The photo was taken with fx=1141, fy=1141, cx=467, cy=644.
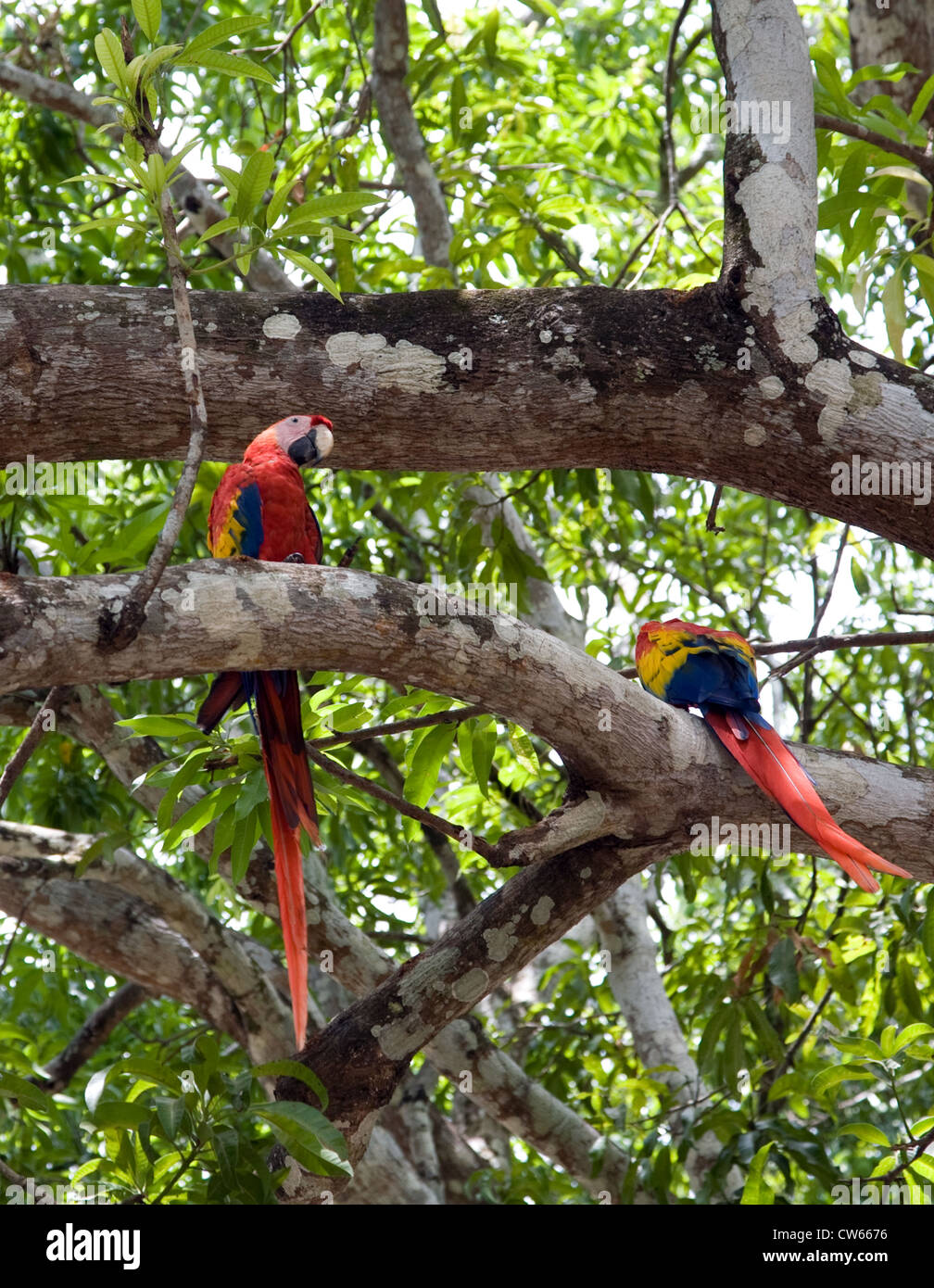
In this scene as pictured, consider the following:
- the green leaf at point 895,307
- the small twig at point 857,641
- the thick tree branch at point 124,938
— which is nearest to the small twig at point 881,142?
the green leaf at point 895,307

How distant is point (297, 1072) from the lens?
2.12 m

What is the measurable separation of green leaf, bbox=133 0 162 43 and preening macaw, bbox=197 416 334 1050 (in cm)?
68

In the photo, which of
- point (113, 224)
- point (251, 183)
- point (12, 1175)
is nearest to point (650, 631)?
point (251, 183)

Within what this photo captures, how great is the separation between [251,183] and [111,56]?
29cm

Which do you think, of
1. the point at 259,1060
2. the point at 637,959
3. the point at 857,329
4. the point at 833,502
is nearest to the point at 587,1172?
the point at 637,959

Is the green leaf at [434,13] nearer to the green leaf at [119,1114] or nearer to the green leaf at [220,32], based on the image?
the green leaf at [220,32]

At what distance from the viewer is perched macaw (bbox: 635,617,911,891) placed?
207 cm

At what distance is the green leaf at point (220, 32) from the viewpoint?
1743mm

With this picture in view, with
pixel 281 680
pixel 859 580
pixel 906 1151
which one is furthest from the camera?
pixel 859 580

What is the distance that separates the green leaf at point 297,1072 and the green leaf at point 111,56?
65.7 inches

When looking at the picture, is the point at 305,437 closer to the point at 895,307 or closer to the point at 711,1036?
the point at 895,307

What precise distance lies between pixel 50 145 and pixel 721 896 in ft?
15.6

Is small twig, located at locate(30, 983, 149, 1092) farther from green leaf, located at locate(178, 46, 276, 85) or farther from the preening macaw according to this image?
green leaf, located at locate(178, 46, 276, 85)
